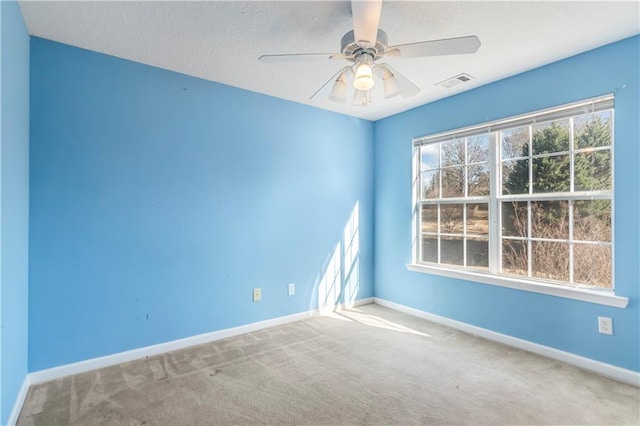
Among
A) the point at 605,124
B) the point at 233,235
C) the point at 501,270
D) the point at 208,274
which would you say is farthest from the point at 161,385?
the point at 605,124

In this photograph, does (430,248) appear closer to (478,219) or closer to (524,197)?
(478,219)

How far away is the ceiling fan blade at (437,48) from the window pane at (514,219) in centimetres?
174

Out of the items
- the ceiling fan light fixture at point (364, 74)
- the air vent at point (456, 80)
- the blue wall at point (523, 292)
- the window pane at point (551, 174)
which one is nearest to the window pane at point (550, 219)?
the window pane at point (551, 174)

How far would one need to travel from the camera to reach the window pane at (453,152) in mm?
3363

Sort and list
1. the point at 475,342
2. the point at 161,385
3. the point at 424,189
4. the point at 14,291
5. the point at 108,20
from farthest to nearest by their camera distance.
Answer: the point at 424,189
the point at 475,342
the point at 161,385
the point at 108,20
the point at 14,291

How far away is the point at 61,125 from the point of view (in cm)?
229

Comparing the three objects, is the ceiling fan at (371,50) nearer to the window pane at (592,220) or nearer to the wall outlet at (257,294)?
the window pane at (592,220)

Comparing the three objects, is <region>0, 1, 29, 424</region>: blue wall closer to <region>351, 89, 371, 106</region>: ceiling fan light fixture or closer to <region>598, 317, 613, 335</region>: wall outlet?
<region>351, 89, 371, 106</region>: ceiling fan light fixture

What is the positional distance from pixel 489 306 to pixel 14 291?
354cm

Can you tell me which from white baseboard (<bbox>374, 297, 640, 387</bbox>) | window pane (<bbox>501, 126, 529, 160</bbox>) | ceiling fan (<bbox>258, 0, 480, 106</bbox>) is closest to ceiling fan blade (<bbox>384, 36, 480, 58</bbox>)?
ceiling fan (<bbox>258, 0, 480, 106</bbox>)

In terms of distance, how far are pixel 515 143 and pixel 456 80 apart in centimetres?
79

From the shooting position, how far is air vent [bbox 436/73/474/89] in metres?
2.85

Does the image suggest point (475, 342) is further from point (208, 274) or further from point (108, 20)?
point (108, 20)

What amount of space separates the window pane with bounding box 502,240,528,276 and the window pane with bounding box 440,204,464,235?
0.48 metres
